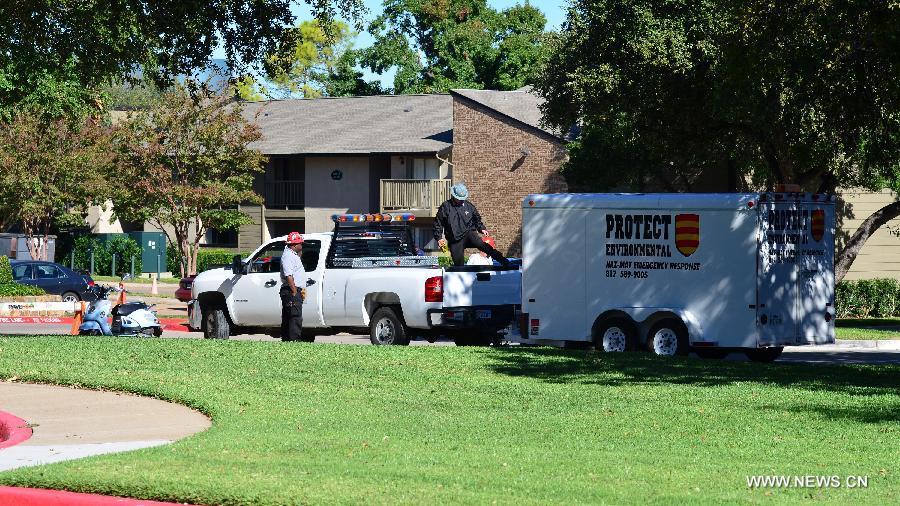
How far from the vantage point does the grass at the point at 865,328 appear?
27.2 meters

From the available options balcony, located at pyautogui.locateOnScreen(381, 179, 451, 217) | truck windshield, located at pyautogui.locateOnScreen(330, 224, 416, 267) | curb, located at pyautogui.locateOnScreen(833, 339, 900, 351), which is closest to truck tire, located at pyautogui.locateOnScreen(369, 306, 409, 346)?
truck windshield, located at pyautogui.locateOnScreen(330, 224, 416, 267)

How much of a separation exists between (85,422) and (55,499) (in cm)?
369

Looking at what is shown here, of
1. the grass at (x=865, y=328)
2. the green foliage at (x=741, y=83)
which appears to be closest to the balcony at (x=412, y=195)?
the green foliage at (x=741, y=83)

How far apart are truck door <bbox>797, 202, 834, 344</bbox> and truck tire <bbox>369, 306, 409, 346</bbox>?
574 centimetres

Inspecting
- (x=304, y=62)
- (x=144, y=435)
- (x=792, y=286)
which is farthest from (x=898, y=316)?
(x=304, y=62)

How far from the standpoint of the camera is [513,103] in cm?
4972

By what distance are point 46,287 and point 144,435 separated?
27800 mm

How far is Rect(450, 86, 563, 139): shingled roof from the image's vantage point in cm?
4814

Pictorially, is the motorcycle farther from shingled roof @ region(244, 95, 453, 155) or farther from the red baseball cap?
shingled roof @ region(244, 95, 453, 155)

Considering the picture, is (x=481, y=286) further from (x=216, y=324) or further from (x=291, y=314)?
(x=216, y=324)

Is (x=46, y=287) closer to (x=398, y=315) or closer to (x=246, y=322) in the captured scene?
(x=246, y=322)

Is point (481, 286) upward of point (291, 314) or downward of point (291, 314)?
upward

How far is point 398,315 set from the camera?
1922 centimetres

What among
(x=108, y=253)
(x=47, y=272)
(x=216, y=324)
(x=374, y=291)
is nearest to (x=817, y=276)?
(x=374, y=291)
